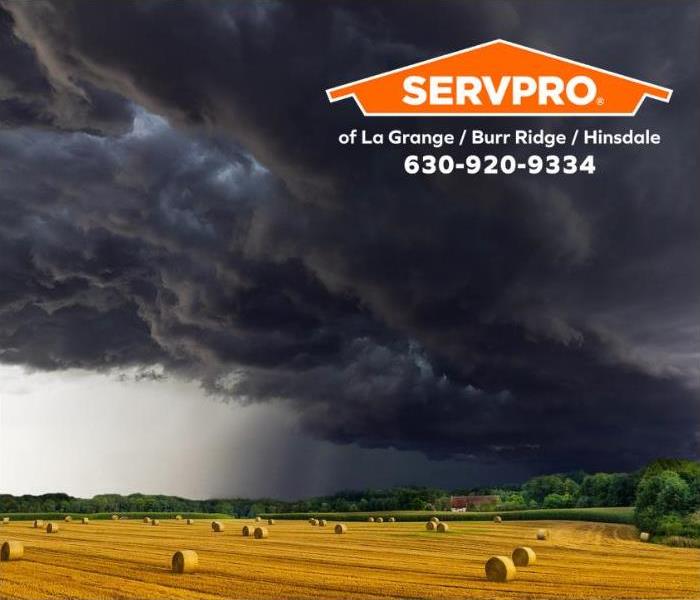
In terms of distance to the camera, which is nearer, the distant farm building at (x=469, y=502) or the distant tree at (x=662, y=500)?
the distant tree at (x=662, y=500)

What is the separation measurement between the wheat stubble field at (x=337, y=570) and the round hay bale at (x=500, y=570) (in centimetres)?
24

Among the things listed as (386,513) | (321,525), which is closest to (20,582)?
(321,525)

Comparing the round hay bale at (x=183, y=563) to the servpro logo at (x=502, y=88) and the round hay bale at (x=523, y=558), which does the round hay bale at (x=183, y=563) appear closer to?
the round hay bale at (x=523, y=558)

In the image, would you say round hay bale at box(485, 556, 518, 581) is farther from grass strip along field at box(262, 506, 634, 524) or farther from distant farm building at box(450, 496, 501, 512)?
distant farm building at box(450, 496, 501, 512)

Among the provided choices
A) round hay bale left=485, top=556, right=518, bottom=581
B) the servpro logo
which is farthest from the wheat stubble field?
the servpro logo

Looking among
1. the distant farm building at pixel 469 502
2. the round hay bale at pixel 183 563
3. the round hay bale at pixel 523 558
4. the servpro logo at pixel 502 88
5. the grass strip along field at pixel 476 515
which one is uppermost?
the servpro logo at pixel 502 88

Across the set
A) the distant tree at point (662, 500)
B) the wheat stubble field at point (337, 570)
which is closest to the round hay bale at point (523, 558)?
the wheat stubble field at point (337, 570)

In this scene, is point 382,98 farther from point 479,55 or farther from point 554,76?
point 554,76

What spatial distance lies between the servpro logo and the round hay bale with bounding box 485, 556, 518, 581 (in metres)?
12.0

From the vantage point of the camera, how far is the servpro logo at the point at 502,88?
20000mm

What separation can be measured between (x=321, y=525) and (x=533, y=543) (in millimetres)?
16370

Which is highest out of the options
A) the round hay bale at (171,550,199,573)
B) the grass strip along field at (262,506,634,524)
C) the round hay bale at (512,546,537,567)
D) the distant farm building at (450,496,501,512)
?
the round hay bale at (171,550,199,573)

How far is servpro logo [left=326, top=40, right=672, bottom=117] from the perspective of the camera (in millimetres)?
20000

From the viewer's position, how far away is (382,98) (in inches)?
817
